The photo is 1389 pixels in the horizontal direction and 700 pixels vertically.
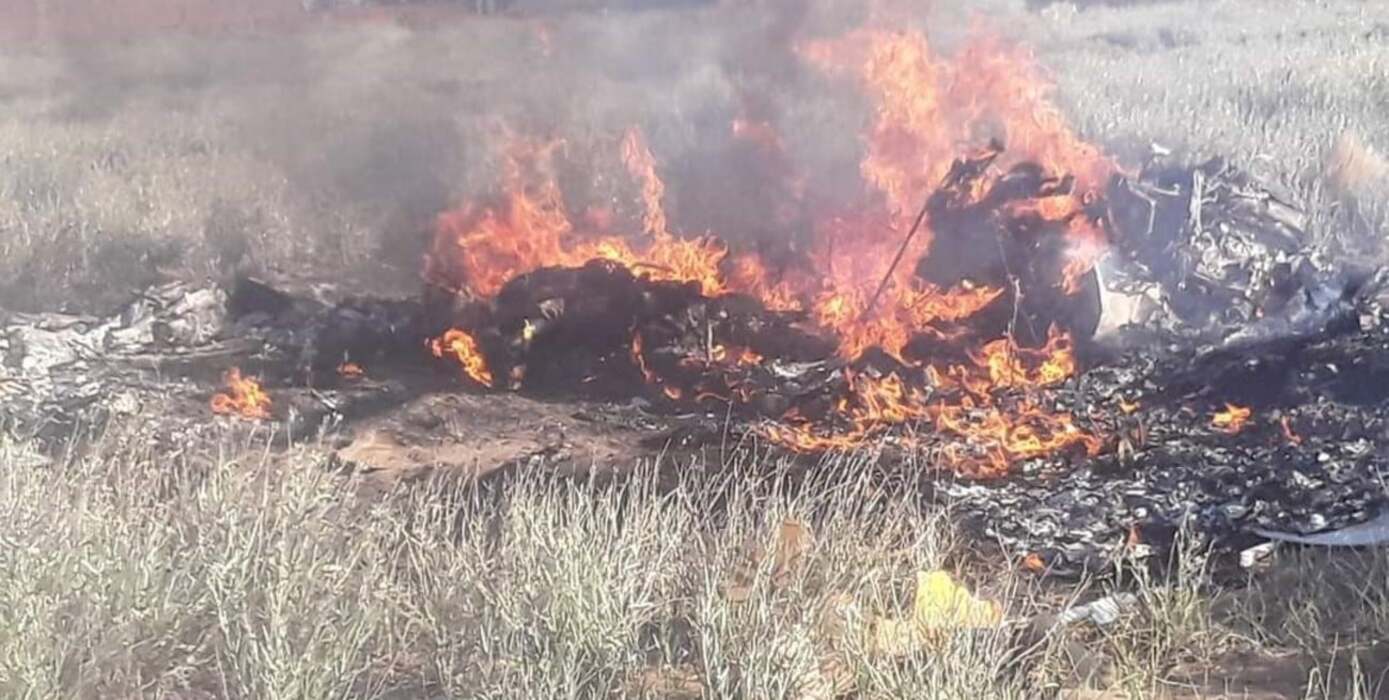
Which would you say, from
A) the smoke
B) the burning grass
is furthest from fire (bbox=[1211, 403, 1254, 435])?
the smoke

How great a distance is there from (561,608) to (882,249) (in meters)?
5.04

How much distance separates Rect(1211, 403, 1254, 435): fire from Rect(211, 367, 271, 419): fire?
4986 millimetres

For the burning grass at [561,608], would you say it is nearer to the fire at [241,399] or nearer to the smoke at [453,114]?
the fire at [241,399]

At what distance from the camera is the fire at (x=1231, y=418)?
22.9ft

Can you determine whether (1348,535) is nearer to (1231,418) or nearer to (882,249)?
(1231,418)

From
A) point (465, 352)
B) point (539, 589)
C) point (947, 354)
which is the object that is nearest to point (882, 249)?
point (947, 354)

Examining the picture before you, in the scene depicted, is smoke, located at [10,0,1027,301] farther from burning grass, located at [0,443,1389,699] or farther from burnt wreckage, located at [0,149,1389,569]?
burning grass, located at [0,443,1389,699]

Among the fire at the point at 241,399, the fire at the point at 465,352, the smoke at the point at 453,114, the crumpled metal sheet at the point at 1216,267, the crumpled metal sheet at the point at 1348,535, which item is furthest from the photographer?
the smoke at the point at 453,114

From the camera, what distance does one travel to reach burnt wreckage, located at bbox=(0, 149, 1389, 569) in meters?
6.49

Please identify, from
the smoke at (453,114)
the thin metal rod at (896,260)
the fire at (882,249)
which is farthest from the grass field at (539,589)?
the thin metal rod at (896,260)

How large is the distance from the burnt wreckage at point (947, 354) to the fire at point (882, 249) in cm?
6

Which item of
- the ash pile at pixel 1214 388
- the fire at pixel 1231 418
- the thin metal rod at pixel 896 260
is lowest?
the fire at pixel 1231 418

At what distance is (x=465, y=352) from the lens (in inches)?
315

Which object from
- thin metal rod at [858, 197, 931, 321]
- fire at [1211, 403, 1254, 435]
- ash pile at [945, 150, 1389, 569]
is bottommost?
fire at [1211, 403, 1254, 435]
